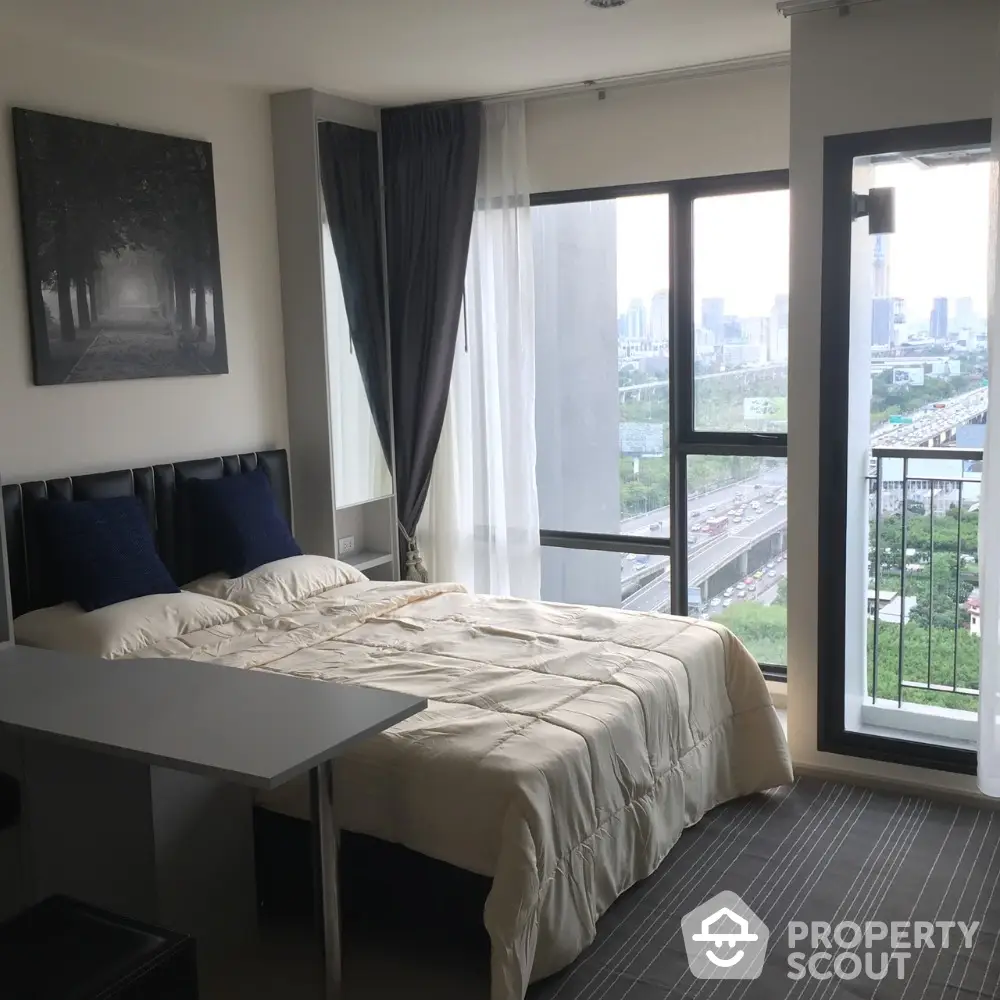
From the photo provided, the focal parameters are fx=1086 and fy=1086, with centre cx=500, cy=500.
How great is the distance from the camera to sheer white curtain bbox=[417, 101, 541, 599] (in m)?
4.93

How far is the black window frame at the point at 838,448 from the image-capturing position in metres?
3.61

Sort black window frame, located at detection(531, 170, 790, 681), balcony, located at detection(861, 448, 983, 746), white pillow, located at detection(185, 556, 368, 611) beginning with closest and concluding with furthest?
1. balcony, located at detection(861, 448, 983, 746)
2. white pillow, located at detection(185, 556, 368, 611)
3. black window frame, located at detection(531, 170, 790, 681)

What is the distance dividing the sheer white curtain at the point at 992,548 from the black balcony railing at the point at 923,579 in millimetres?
349

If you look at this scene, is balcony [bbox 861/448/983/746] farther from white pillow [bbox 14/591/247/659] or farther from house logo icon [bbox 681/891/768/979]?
white pillow [bbox 14/591/247/659]

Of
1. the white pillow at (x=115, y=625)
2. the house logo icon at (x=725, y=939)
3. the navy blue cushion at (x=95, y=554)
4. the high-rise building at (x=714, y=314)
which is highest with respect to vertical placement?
the high-rise building at (x=714, y=314)

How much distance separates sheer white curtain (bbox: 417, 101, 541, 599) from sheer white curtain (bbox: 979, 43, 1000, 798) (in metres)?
2.11

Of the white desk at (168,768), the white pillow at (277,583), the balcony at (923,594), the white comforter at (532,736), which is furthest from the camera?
the white pillow at (277,583)

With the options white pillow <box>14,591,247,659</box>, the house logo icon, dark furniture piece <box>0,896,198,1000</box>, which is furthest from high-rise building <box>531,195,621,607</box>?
dark furniture piece <box>0,896,198,1000</box>

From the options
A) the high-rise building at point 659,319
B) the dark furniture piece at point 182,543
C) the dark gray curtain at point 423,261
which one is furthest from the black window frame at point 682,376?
the dark furniture piece at point 182,543

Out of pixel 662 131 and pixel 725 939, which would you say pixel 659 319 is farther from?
pixel 725 939

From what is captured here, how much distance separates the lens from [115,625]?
346cm

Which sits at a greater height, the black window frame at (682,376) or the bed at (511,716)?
the black window frame at (682,376)

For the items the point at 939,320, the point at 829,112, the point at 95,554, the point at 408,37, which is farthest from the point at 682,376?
the point at 95,554

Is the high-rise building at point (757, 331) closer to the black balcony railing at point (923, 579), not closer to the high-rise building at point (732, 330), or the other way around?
the high-rise building at point (732, 330)
